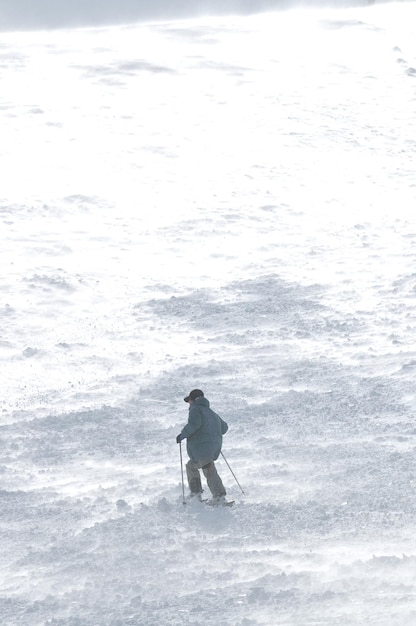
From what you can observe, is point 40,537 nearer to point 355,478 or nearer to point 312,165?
point 355,478

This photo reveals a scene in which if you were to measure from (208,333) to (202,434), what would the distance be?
20.1 ft

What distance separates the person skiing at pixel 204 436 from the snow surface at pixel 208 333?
16.1 inches

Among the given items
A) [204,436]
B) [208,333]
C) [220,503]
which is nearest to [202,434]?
[204,436]

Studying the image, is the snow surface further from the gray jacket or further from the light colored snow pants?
the gray jacket

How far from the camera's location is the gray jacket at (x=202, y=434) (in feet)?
31.1

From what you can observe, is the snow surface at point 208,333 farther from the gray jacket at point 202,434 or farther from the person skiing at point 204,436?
the gray jacket at point 202,434

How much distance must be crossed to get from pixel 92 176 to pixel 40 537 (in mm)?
15316

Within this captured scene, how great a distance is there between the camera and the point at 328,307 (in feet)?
54.2

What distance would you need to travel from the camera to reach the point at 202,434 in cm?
955

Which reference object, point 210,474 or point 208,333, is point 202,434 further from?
point 208,333

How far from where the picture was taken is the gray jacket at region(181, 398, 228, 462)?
9.48 meters

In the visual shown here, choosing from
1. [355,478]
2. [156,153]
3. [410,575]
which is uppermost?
[410,575]

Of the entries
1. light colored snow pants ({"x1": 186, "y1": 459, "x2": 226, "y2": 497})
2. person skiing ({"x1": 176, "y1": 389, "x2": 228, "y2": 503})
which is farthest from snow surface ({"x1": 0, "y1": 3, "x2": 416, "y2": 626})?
person skiing ({"x1": 176, "y1": 389, "x2": 228, "y2": 503})

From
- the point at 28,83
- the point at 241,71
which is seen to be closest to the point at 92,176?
the point at 28,83
